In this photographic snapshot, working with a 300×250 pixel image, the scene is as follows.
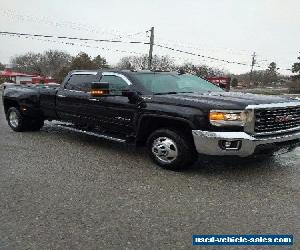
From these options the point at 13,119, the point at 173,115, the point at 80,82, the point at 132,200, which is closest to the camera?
the point at 132,200

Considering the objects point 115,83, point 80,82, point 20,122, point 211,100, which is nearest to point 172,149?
point 211,100

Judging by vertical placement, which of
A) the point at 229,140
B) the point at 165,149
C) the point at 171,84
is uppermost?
the point at 171,84

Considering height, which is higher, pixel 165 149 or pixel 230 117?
pixel 230 117

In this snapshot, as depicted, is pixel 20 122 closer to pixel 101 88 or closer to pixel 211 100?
pixel 101 88

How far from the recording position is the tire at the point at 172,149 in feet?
18.7

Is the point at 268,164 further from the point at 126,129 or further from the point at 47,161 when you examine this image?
the point at 47,161

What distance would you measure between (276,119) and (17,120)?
6168mm

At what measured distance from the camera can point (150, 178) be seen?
554 cm

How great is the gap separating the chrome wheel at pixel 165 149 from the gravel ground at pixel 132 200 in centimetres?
21

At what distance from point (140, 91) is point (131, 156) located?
123cm

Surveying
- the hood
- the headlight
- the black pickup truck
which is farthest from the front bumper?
the hood

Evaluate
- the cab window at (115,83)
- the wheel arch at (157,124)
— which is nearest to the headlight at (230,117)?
the wheel arch at (157,124)

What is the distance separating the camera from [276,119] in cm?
566

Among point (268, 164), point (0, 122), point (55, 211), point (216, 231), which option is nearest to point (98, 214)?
point (55, 211)
